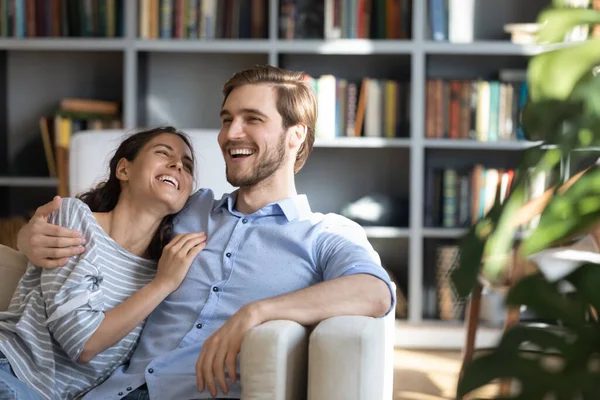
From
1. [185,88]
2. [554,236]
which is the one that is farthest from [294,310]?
[185,88]

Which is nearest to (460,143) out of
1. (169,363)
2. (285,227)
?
(285,227)

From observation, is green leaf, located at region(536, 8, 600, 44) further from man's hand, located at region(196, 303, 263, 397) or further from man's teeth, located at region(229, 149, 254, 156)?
man's teeth, located at region(229, 149, 254, 156)

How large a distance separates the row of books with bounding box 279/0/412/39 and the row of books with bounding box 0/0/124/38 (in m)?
0.74

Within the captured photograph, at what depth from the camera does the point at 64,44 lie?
3898 mm

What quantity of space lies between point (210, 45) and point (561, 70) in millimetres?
3413

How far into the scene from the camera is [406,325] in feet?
12.8

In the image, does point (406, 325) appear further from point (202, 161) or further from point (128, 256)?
point (128, 256)

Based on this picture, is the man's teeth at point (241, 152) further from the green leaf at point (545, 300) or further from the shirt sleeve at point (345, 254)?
the green leaf at point (545, 300)

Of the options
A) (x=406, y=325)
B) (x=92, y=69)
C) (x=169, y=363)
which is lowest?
(x=406, y=325)

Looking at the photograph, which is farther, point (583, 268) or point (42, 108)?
point (42, 108)

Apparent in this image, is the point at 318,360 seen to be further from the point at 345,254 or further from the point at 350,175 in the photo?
the point at 350,175

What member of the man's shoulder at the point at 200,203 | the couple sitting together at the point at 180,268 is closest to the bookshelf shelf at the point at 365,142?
the couple sitting together at the point at 180,268

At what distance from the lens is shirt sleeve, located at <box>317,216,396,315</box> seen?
1.69 metres

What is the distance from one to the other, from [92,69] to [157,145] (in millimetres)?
2395
